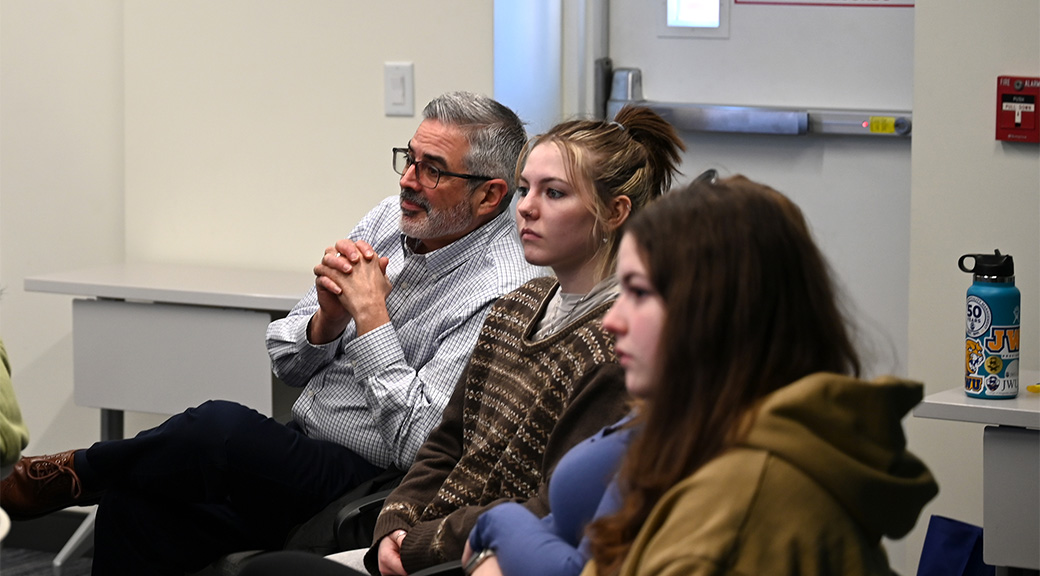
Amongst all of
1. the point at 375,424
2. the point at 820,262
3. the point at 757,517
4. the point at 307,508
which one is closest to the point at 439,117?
the point at 375,424

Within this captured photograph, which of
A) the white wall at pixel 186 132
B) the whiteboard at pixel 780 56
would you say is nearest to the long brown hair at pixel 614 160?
the white wall at pixel 186 132

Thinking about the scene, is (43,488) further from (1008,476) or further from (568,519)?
(1008,476)

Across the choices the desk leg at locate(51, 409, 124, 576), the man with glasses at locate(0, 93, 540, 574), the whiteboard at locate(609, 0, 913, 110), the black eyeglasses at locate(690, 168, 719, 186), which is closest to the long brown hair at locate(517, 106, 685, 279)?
the man with glasses at locate(0, 93, 540, 574)

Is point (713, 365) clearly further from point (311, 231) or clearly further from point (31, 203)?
point (31, 203)

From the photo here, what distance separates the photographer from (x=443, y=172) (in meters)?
2.31

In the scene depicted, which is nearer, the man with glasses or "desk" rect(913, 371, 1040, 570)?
"desk" rect(913, 371, 1040, 570)

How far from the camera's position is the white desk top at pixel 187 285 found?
272 centimetres

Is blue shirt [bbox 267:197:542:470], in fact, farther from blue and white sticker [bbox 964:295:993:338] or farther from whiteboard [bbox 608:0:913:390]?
whiteboard [bbox 608:0:913:390]

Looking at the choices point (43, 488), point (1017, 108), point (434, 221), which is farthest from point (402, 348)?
point (1017, 108)

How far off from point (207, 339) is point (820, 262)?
195 cm

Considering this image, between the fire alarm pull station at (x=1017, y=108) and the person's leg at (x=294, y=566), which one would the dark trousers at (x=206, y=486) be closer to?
the person's leg at (x=294, y=566)

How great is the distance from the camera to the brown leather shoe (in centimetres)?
227

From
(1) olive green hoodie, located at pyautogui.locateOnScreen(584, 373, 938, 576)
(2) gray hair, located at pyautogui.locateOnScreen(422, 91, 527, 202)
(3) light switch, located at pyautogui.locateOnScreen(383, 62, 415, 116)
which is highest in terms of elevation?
(3) light switch, located at pyautogui.locateOnScreen(383, 62, 415, 116)

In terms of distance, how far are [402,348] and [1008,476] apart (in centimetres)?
110
